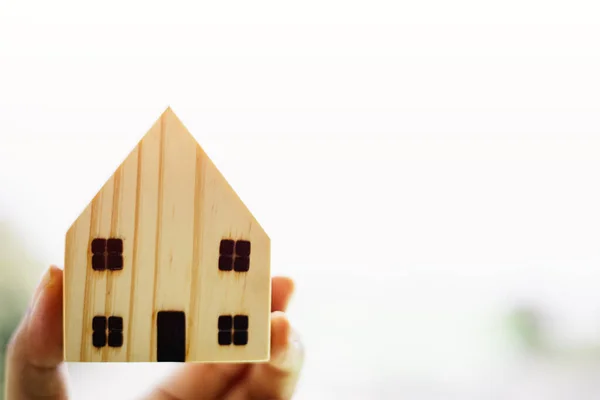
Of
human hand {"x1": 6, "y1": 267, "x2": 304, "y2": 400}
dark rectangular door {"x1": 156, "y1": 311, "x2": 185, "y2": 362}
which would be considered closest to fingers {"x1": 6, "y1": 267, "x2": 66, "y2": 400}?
human hand {"x1": 6, "y1": 267, "x2": 304, "y2": 400}

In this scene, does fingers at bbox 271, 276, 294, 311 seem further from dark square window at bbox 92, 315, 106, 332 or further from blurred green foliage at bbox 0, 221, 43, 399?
blurred green foliage at bbox 0, 221, 43, 399

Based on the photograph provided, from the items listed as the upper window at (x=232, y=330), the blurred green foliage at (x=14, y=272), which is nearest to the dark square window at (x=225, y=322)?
the upper window at (x=232, y=330)

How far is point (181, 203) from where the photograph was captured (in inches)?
23.9

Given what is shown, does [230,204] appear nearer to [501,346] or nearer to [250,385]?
[250,385]

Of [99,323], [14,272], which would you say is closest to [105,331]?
[99,323]

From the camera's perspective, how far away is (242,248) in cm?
60

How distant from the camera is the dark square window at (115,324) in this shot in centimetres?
60

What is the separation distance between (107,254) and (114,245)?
10mm

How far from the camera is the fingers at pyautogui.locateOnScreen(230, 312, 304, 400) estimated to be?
0.64m

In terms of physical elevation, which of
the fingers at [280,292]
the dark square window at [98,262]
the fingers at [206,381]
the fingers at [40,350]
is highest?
the dark square window at [98,262]

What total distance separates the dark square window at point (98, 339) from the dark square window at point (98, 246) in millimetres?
76

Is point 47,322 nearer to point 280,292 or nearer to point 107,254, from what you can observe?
point 107,254

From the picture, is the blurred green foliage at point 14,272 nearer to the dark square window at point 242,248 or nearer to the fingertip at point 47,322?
the fingertip at point 47,322

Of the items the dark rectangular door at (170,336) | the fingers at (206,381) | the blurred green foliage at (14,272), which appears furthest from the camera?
the blurred green foliage at (14,272)
